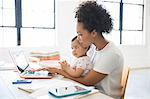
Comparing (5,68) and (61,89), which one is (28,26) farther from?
(61,89)

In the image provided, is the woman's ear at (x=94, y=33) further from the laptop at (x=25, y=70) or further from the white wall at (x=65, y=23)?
the white wall at (x=65, y=23)

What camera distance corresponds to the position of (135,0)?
5207mm

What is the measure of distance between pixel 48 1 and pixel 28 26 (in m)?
0.57

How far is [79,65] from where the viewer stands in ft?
5.35

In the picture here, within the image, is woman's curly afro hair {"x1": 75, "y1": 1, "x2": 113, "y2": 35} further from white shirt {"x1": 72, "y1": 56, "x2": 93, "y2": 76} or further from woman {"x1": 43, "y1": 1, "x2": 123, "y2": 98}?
white shirt {"x1": 72, "y1": 56, "x2": 93, "y2": 76}

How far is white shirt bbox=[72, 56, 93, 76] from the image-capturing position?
63.6 inches

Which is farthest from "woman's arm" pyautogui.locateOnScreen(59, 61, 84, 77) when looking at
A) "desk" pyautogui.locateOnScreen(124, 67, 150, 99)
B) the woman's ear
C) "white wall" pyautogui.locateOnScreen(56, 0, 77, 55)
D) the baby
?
"white wall" pyautogui.locateOnScreen(56, 0, 77, 55)

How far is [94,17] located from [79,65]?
340mm

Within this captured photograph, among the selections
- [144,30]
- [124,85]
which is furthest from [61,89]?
[144,30]

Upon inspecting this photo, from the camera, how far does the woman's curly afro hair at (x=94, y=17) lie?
1556 millimetres

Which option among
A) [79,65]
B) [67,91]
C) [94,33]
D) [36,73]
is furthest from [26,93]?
[94,33]

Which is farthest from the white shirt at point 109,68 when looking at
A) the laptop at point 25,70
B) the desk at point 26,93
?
the laptop at point 25,70

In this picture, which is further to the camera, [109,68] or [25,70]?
[25,70]

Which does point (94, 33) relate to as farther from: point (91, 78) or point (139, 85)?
point (139, 85)
